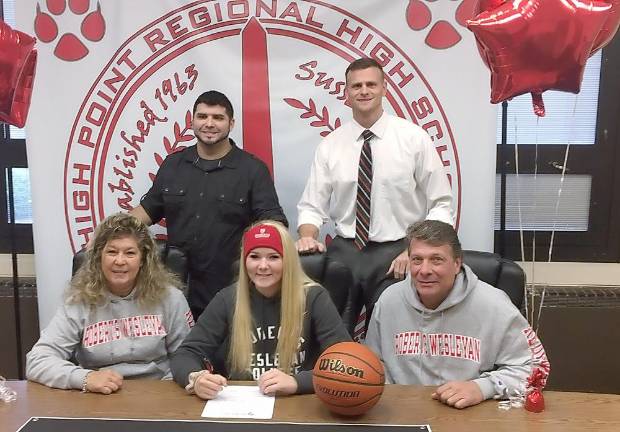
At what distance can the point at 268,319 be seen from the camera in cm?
215

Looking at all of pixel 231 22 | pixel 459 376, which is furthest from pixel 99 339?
pixel 231 22

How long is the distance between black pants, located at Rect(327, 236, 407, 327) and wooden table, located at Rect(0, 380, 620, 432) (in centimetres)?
85

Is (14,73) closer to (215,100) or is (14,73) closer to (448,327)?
(215,100)

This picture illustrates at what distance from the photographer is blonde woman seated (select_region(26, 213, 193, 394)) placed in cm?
219

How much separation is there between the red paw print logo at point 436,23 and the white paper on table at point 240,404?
6.57ft

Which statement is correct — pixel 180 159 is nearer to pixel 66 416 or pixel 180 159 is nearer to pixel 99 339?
pixel 99 339

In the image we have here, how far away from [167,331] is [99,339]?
23cm

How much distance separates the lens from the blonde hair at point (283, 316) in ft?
6.86

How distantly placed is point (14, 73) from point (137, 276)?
2.85 feet

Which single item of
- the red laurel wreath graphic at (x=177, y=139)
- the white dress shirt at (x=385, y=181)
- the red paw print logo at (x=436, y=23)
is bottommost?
the white dress shirt at (x=385, y=181)

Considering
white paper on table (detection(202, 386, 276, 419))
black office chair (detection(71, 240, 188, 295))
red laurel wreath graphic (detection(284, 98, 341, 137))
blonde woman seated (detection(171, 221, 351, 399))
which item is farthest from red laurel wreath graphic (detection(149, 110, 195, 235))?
white paper on table (detection(202, 386, 276, 419))

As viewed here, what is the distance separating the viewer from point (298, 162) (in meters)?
3.33

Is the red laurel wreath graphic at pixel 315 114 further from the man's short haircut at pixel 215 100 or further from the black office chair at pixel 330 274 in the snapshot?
the black office chair at pixel 330 274

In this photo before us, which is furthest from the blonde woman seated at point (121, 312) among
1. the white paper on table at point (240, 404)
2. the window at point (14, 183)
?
the window at point (14, 183)
